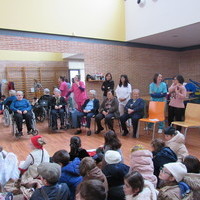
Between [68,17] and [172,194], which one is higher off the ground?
[68,17]

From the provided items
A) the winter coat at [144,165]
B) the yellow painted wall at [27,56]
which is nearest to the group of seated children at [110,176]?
the winter coat at [144,165]

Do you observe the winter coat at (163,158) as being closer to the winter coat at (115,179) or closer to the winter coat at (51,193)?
the winter coat at (115,179)

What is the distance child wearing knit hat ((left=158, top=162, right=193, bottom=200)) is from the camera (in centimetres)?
139

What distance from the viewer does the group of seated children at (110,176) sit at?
4.62ft

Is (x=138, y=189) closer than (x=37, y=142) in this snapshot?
Yes

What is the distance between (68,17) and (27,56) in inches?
129

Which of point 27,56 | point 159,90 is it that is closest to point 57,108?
point 159,90

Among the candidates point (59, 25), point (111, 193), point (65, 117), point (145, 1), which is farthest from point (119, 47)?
point (111, 193)

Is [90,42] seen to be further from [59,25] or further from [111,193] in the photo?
[111,193]

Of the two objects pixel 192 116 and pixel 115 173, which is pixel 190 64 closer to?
pixel 192 116

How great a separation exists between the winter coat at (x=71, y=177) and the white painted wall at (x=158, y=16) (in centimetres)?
480

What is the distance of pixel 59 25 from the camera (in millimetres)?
5723

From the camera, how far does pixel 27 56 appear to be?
324 inches

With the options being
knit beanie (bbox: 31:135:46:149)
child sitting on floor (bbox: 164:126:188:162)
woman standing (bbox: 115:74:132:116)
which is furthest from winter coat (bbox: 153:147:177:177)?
woman standing (bbox: 115:74:132:116)
